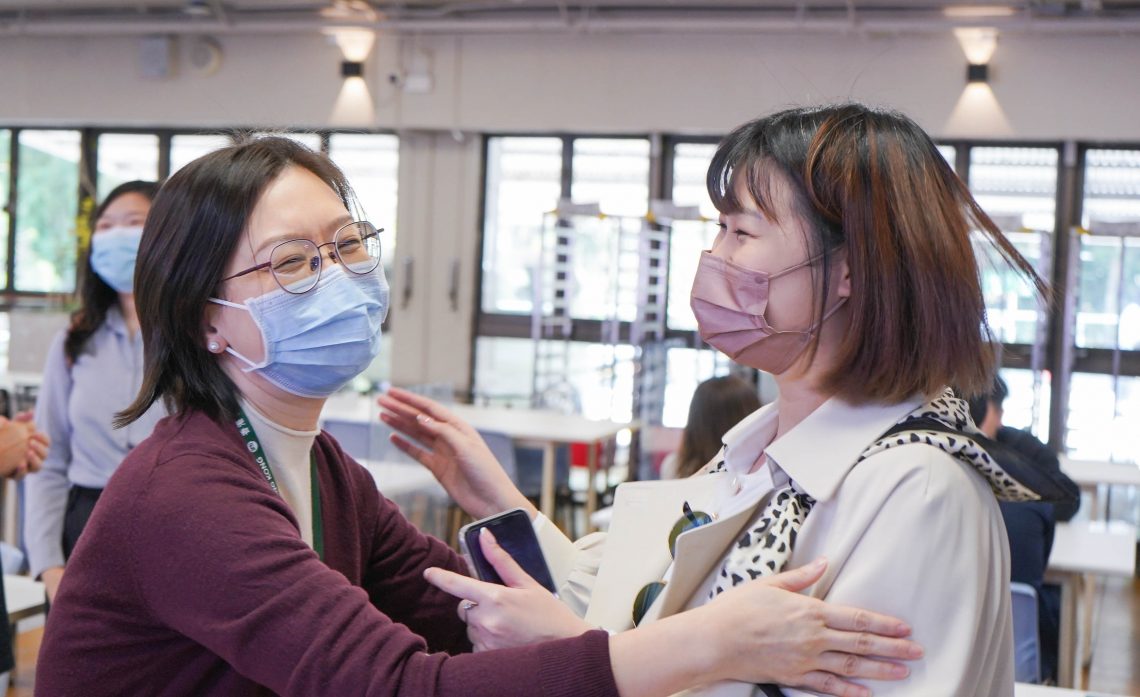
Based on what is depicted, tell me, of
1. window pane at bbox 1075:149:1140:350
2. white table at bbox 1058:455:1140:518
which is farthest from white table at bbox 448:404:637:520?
window pane at bbox 1075:149:1140:350

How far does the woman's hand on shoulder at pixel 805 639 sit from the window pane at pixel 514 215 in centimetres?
838

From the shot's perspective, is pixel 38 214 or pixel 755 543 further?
pixel 38 214

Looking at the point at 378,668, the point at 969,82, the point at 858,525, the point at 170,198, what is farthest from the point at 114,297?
the point at 969,82

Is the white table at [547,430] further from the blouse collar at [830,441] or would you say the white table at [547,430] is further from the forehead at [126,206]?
the blouse collar at [830,441]

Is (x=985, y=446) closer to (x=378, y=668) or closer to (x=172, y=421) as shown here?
(x=378, y=668)

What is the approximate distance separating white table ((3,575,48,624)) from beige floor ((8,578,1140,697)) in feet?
4.22

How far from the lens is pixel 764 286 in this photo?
4.42ft

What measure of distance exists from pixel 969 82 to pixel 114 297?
22.7 feet

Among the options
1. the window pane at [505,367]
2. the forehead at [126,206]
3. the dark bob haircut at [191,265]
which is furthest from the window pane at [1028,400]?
the dark bob haircut at [191,265]

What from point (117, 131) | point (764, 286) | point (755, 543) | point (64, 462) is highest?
point (117, 131)

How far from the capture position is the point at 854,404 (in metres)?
1.27

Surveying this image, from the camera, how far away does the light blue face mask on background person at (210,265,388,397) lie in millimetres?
1470

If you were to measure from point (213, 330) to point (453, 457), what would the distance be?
0.51 metres

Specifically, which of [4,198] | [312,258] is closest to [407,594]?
[312,258]
